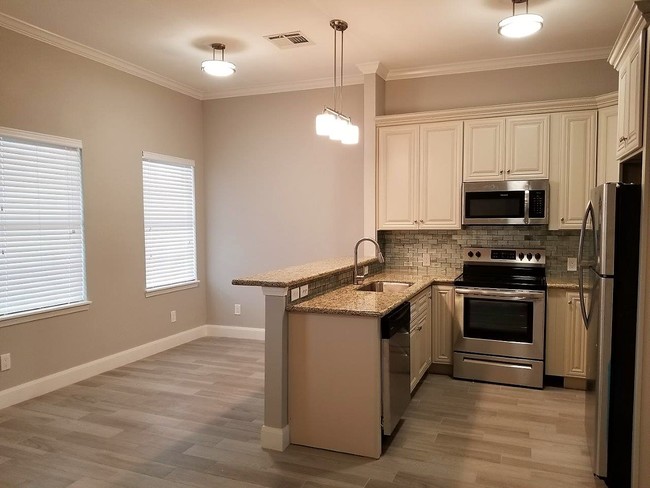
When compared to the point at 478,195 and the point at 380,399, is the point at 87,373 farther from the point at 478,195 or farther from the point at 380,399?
the point at 478,195

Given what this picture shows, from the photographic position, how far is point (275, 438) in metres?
3.00

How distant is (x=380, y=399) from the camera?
9.49 ft

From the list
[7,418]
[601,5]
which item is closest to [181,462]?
[7,418]

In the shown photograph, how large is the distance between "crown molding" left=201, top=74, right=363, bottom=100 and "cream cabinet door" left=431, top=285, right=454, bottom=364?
2.38 metres

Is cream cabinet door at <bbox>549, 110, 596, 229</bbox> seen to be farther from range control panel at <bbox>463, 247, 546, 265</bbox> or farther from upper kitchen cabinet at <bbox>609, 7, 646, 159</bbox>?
upper kitchen cabinet at <bbox>609, 7, 646, 159</bbox>

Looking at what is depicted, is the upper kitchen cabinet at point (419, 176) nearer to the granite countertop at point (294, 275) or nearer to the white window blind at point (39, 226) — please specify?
the granite countertop at point (294, 275)

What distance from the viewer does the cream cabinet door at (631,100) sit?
234 cm

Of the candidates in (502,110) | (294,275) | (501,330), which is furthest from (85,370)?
(502,110)

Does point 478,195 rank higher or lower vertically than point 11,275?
higher

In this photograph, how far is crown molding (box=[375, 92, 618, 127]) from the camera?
159 inches

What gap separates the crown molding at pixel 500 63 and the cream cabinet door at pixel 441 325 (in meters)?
2.14

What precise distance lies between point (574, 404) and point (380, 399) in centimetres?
181

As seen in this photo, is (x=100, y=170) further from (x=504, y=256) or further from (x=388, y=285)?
(x=504, y=256)

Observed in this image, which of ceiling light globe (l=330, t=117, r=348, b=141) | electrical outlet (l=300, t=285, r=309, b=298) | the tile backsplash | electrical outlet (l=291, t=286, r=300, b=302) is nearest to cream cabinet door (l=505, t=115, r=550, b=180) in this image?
the tile backsplash
